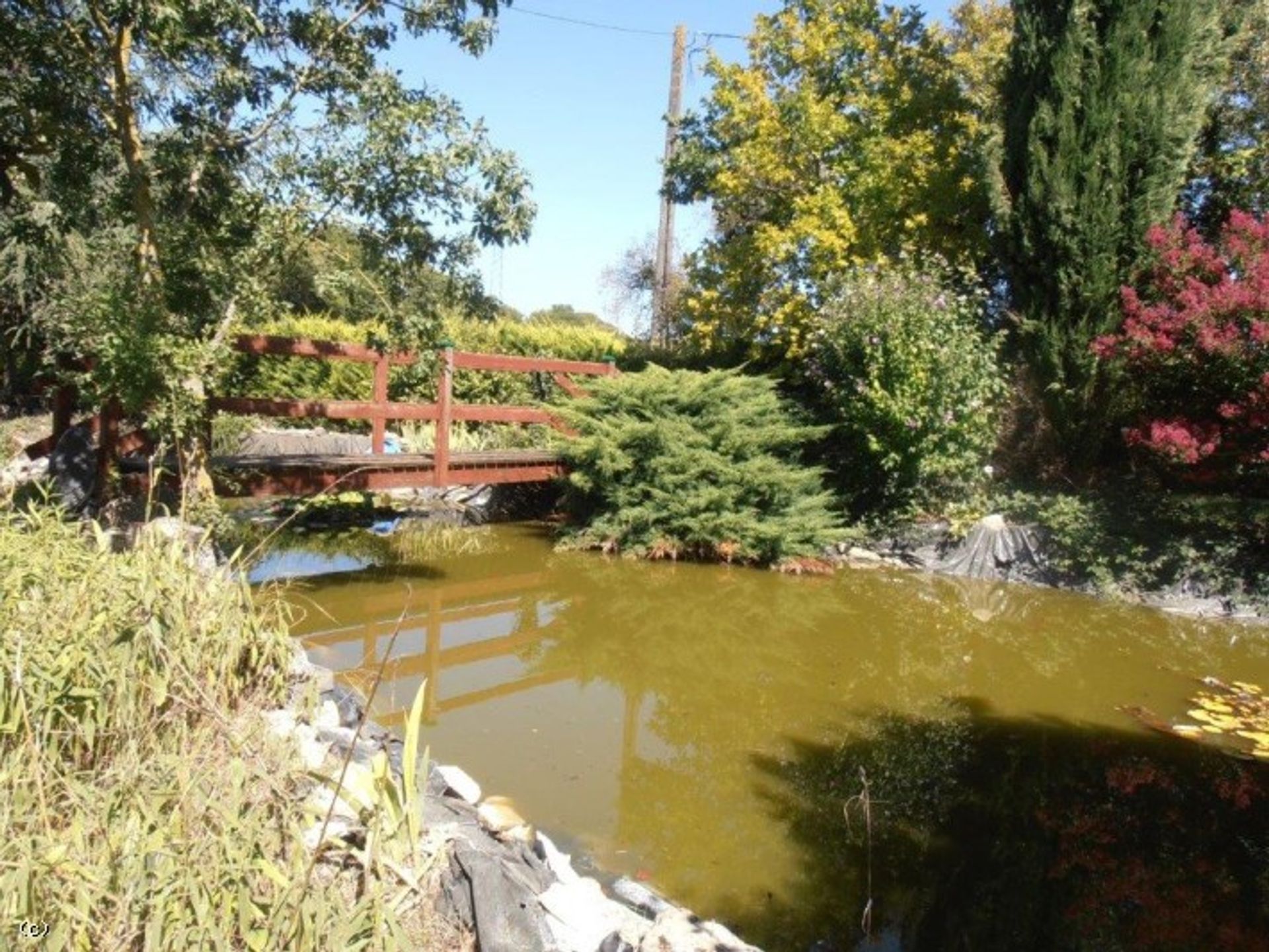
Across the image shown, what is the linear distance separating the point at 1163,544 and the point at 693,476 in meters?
4.17

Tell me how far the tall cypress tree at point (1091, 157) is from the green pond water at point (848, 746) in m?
2.80

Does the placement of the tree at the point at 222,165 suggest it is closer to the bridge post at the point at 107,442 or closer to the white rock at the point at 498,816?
the bridge post at the point at 107,442

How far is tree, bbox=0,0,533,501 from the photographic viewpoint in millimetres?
5609

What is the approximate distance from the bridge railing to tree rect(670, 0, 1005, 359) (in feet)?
7.08

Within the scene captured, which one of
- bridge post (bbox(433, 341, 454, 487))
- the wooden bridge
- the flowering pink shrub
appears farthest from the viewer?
bridge post (bbox(433, 341, 454, 487))

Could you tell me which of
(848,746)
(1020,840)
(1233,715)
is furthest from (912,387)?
(1020,840)

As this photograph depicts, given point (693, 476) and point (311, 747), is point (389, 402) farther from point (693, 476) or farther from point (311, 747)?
Answer: point (311, 747)

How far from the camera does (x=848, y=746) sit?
4.55 m

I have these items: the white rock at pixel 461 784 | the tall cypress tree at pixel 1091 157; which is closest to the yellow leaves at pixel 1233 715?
the white rock at pixel 461 784

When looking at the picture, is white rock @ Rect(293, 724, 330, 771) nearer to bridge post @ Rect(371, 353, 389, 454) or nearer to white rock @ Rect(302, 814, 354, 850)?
white rock @ Rect(302, 814, 354, 850)

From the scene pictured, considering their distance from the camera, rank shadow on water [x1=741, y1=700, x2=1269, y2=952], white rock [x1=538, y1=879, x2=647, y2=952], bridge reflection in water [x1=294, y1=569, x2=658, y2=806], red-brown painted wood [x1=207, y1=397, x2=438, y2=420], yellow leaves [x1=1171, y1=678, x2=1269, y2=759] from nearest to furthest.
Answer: white rock [x1=538, y1=879, x2=647, y2=952] < shadow on water [x1=741, y1=700, x2=1269, y2=952] < bridge reflection in water [x1=294, y1=569, x2=658, y2=806] < yellow leaves [x1=1171, y1=678, x2=1269, y2=759] < red-brown painted wood [x1=207, y1=397, x2=438, y2=420]

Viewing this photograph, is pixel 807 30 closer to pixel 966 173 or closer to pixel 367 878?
pixel 966 173
